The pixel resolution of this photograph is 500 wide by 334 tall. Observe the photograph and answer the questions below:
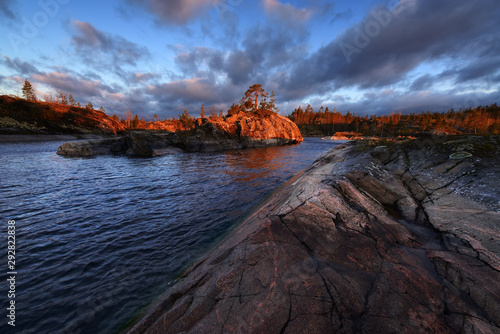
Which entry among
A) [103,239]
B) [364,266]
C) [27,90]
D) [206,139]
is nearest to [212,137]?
[206,139]

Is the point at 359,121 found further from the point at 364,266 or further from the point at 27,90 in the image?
the point at 27,90

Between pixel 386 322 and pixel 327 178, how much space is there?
16.2 feet

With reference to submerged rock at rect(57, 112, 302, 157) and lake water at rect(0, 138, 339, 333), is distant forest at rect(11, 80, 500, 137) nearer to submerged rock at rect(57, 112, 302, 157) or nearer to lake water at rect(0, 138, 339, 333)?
submerged rock at rect(57, 112, 302, 157)

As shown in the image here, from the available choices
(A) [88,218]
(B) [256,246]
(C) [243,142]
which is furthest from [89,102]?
(B) [256,246]

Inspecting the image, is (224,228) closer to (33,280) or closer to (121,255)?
(121,255)

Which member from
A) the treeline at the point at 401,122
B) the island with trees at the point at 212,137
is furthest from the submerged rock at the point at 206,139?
the treeline at the point at 401,122

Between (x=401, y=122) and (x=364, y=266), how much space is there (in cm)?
16492

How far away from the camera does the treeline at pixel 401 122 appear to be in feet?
Result: 292

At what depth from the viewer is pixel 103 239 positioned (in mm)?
7566

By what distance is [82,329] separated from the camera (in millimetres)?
4176

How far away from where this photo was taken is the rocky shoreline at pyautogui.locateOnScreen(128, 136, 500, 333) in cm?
290

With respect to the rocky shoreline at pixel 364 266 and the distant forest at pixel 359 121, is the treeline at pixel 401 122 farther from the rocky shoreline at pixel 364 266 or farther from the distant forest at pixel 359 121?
the rocky shoreline at pixel 364 266

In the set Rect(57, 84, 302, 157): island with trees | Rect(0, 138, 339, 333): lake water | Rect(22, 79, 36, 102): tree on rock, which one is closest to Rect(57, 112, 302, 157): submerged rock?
Rect(57, 84, 302, 157): island with trees

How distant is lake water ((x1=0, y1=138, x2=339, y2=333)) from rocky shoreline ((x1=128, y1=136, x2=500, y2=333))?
1.78 meters
